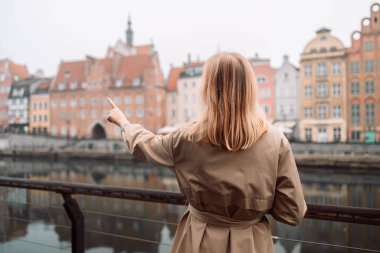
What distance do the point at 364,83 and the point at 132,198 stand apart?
1348 cm

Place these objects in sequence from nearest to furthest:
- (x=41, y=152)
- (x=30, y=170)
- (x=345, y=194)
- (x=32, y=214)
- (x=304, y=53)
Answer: (x=32, y=214), (x=345, y=194), (x=30, y=170), (x=304, y=53), (x=41, y=152)

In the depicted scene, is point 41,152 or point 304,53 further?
point 41,152

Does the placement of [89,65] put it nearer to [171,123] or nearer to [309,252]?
[171,123]

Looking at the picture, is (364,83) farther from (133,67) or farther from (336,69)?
(133,67)

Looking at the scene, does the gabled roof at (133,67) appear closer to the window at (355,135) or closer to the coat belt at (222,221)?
the window at (355,135)

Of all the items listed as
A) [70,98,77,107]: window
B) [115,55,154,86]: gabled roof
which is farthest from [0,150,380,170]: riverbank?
[115,55,154,86]: gabled roof

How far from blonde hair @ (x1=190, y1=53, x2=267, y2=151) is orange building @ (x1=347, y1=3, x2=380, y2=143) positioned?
1115cm

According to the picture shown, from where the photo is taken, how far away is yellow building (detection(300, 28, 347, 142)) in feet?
45.6

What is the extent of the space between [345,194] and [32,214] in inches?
240

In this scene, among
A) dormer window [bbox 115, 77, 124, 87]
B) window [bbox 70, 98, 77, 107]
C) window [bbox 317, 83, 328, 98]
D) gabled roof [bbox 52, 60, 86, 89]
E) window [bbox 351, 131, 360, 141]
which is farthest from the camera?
gabled roof [bbox 52, 60, 86, 89]

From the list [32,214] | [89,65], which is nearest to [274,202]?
[32,214]

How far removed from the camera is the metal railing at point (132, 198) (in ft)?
2.48

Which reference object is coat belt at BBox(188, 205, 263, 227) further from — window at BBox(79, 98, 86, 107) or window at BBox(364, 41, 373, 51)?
window at BBox(79, 98, 86, 107)

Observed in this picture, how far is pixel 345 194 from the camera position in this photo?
25.3 feet
